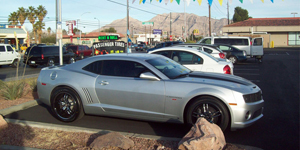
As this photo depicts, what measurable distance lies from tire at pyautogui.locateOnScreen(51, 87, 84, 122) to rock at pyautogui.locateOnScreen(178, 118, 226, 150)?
279 centimetres

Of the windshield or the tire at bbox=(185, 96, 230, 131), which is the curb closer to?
the tire at bbox=(185, 96, 230, 131)

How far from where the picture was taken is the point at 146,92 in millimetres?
5406

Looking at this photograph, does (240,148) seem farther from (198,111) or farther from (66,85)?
(66,85)

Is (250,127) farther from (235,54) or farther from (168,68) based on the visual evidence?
(235,54)

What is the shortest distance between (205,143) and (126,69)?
8.49 ft

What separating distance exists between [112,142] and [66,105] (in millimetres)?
2155

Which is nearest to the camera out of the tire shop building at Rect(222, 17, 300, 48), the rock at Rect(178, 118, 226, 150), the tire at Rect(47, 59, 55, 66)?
the rock at Rect(178, 118, 226, 150)

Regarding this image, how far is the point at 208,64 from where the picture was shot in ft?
31.0

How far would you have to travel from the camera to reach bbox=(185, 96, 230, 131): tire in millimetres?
4996

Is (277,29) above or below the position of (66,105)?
above

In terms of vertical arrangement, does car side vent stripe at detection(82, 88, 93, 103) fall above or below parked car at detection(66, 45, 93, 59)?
below

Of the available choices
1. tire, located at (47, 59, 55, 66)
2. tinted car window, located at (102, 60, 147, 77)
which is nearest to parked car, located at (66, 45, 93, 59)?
tire, located at (47, 59, 55, 66)

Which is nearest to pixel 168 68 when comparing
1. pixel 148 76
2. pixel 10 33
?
pixel 148 76

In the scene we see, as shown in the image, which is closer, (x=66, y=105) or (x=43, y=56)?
(x=66, y=105)
